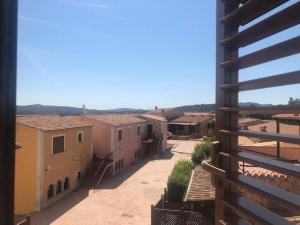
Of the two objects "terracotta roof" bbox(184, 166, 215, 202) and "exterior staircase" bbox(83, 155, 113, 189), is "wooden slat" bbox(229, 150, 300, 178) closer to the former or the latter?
"terracotta roof" bbox(184, 166, 215, 202)

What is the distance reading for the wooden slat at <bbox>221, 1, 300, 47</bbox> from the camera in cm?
121

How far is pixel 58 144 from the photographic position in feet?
69.8

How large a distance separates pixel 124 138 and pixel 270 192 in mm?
30809

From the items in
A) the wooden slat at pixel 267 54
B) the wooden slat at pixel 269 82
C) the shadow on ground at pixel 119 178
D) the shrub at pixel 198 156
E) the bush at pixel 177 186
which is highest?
the wooden slat at pixel 267 54

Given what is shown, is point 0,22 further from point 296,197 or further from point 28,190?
point 28,190

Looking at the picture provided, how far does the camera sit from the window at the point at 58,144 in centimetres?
2072

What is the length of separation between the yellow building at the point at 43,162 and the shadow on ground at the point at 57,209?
0.47 m

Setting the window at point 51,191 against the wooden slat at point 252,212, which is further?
the window at point 51,191

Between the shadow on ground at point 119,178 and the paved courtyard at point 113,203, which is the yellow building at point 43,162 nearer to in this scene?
the paved courtyard at point 113,203

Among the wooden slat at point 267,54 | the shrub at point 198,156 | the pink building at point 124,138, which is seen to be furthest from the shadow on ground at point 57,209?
the wooden slat at point 267,54

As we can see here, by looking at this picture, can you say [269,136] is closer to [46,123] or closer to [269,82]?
[269,82]

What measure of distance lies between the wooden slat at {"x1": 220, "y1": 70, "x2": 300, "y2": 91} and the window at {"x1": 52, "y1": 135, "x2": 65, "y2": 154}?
2027cm

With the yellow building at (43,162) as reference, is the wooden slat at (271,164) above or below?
above

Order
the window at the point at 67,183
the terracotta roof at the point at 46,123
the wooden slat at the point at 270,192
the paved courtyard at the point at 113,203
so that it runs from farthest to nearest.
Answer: the window at the point at 67,183 < the terracotta roof at the point at 46,123 < the paved courtyard at the point at 113,203 < the wooden slat at the point at 270,192
